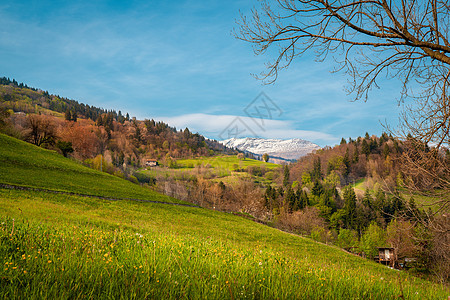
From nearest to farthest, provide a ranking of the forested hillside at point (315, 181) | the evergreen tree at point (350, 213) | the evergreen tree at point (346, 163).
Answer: the forested hillside at point (315, 181) → the evergreen tree at point (350, 213) → the evergreen tree at point (346, 163)

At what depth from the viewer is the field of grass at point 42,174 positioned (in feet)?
99.3

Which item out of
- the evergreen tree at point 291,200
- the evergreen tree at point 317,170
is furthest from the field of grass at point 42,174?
the evergreen tree at point 317,170

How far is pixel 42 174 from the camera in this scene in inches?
1366

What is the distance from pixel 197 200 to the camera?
324 ft

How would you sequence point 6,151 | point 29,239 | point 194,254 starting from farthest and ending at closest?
point 6,151 < point 194,254 < point 29,239

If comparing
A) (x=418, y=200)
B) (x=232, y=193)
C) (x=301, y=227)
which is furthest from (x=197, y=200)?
(x=418, y=200)

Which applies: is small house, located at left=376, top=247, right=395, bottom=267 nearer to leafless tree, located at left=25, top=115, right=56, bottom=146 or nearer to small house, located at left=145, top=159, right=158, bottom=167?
leafless tree, located at left=25, top=115, right=56, bottom=146

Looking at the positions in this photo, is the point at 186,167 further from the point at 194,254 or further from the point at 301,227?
the point at 194,254

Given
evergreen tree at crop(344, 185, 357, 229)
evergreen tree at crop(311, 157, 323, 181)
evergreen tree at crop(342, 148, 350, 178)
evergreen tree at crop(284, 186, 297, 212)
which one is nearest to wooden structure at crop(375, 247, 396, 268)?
evergreen tree at crop(284, 186, 297, 212)

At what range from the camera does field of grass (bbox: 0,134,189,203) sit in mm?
30281

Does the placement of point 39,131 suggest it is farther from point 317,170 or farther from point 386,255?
point 317,170

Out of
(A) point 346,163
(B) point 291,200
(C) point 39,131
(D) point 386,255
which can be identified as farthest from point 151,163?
(D) point 386,255

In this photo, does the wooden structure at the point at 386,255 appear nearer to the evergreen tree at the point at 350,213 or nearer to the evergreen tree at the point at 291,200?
the evergreen tree at the point at 291,200

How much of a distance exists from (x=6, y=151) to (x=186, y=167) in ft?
400
